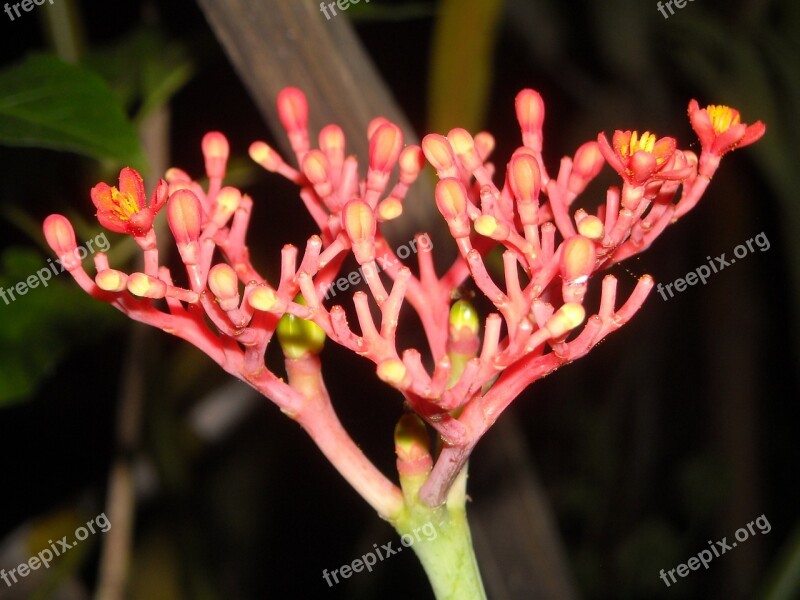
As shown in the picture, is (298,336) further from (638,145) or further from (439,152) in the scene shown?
(638,145)

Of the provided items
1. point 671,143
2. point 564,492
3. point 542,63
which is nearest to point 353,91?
point 671,143

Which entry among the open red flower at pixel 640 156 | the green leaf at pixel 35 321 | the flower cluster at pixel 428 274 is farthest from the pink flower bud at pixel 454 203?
the green leaf at pixel 35 321

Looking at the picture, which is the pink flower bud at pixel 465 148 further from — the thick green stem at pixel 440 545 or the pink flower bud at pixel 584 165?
the thick green stem at pixel 440 545

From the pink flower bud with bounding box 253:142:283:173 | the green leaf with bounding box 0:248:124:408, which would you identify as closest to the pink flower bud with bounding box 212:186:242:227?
the pink flower bud with bounding box 253:142:283:173

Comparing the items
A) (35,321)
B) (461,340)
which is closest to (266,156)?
(461,340)

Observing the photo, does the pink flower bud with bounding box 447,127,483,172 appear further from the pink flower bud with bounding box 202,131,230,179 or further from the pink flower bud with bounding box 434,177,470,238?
the pink flower bud with bounding box 202,131,230,179

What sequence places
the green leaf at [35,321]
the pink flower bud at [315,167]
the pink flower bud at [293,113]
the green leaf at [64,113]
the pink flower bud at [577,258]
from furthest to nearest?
1. the green leaf at [35,321]
2. the green leaf at [64,113]
3. the pink flower bud at [293,113]
4. the pink flower bud at [315,167]
5. the pink flower bud at [577,258]

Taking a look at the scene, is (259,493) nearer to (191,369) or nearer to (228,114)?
(191,369)
